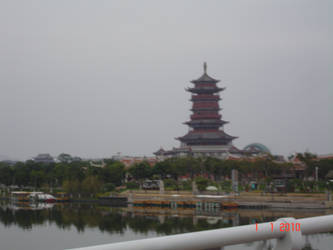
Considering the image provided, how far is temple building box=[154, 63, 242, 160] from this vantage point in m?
79.7

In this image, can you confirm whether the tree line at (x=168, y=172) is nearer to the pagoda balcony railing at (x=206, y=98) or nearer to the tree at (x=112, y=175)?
the tree at (x=112, y=175)

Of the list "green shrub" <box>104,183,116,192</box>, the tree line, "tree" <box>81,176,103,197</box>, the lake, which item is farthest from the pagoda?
the lake

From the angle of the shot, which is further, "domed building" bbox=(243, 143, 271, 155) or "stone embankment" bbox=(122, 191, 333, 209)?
"domed building" bbox=(243, 143, 271, 155)

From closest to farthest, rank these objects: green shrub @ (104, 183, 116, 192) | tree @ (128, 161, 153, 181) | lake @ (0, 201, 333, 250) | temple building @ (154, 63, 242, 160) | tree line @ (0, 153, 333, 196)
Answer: lake @ (0, 201, 333, 250)
tree line @ (0, 153, 333, 196)
green shrub @ (104, 183, 116, 192)
tree @ (128, 161, 153, 181)
temple building @ (154, 63, 242, 160)

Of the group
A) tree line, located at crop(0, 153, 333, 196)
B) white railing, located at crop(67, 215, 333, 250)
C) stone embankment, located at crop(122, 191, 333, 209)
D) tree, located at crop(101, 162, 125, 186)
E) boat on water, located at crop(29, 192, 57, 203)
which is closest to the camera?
white railing, located at crop(67, 215, 333, 250)

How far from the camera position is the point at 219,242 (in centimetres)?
228

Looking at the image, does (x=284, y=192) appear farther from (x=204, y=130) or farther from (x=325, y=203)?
(x=204, y=130)

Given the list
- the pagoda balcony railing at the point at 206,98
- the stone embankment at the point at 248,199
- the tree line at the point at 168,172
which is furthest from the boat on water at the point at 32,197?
the pagoda balcony railing at the point at 206,98

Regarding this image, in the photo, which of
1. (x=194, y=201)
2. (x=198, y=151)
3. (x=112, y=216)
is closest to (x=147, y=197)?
(x=194, y=201)

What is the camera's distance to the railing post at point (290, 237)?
2.39m

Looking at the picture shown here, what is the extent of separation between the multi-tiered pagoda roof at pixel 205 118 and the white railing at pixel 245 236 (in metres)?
77.2

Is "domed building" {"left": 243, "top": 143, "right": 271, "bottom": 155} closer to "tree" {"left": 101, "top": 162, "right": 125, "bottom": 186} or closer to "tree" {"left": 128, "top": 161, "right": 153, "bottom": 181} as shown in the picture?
"tree" {"left": 128, "top": 161, "right": 153, "bottom": 181}

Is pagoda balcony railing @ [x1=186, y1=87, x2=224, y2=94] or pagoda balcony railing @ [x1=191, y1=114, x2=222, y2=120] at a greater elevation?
pagoda balcony railing @ [x1=186, y1=87, x2=224, y2=94]

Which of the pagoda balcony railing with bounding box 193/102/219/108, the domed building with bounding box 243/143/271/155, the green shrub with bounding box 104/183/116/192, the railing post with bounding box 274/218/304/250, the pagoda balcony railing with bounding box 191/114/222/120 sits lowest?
the green shrub with bounding box 104/183/116/192
